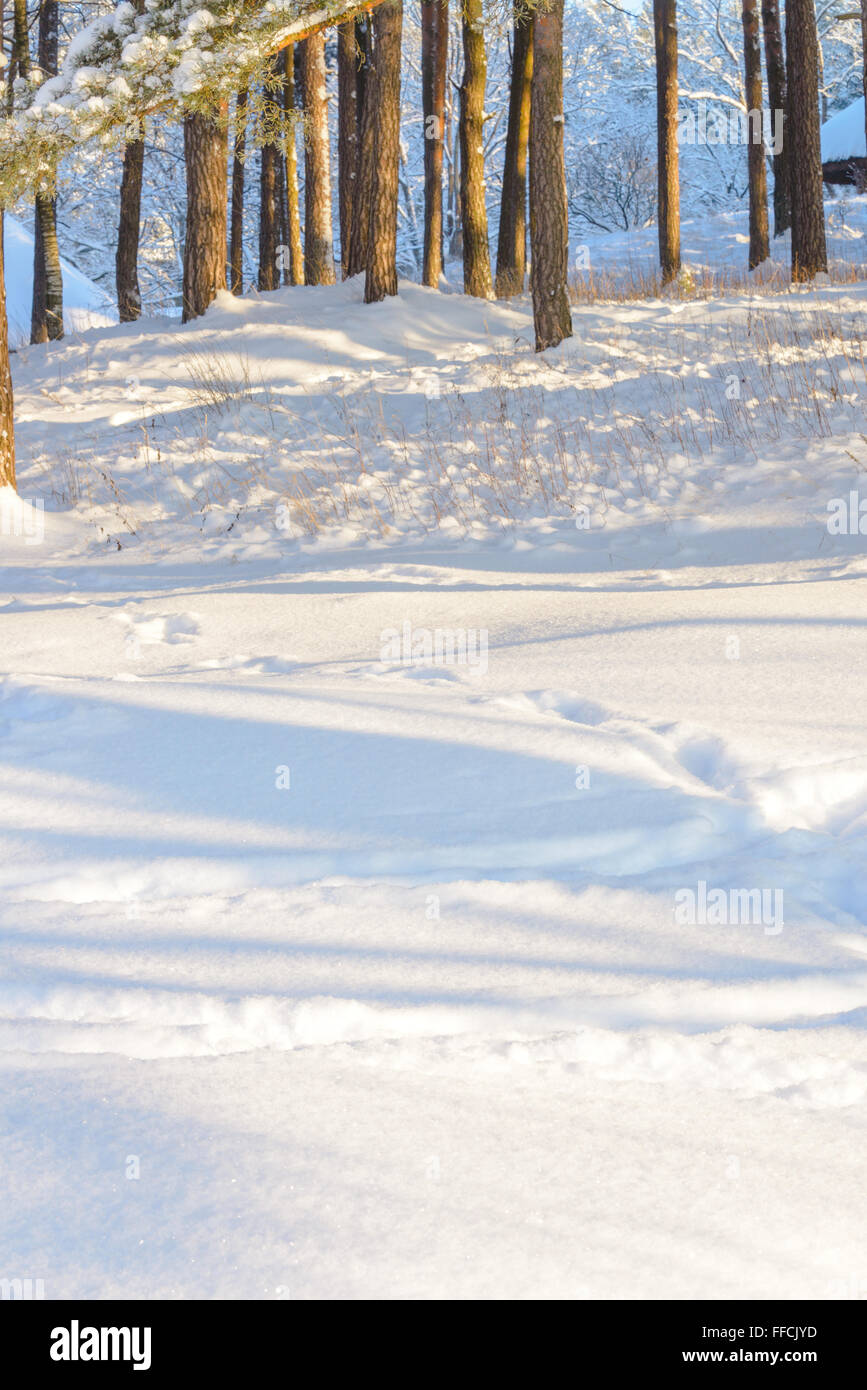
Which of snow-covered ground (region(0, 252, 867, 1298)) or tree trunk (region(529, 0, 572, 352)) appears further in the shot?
tree trunk (region(529, 0, 572, 352))

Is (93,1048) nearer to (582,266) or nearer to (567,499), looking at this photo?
(567,499)

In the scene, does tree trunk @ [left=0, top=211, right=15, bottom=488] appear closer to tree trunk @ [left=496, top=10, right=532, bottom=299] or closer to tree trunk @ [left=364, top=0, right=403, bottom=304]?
tree trunk @ [left=364, top=0, right=403, bottom=304]

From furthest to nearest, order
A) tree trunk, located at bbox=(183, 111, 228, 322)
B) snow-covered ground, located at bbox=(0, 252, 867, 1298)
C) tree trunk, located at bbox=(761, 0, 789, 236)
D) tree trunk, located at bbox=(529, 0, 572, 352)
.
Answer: tree trunk, located at bbox=(761, 0, 789, 236), tree trunk, located at bbox=(183, 111, 228, 322), tree trunk, located at bbox=(529, 0, 572, 352), snow-covered ground, located at bbox=(0, 252, 867, 1298)

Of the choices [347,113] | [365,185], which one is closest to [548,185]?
[365,185]

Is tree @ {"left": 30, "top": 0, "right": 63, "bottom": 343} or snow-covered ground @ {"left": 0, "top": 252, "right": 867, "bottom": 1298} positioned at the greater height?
tree @ {"left": 30, "top": 0, "right": 63, "bottom": 343}

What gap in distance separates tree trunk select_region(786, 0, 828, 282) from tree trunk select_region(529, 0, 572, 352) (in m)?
4.00

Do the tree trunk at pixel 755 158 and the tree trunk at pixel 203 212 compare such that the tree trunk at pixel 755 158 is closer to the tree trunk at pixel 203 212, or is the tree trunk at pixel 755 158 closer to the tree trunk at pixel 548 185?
the tree trunk at pixel 548 185

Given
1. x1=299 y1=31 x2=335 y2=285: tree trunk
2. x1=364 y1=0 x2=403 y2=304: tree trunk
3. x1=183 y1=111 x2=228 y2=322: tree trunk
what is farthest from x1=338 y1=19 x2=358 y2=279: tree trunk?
x1=183 y1=111 x2=228 y2=322: tree trunk

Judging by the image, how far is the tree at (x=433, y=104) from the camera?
1494 centimetres

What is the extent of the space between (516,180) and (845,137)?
53.3 ft

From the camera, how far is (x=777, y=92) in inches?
687

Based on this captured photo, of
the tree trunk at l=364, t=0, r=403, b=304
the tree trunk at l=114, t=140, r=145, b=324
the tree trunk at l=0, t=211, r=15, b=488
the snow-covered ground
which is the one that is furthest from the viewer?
the tree trunk at l=114, t=140, r=145, b=324

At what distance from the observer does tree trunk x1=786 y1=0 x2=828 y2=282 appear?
12.8 meters
